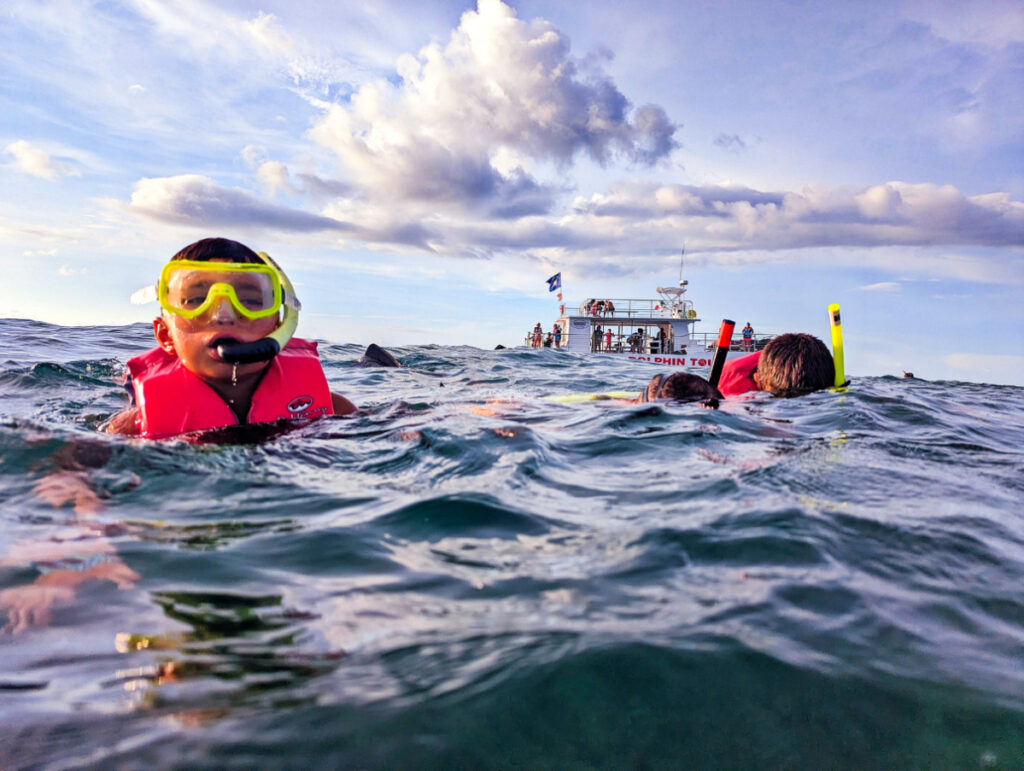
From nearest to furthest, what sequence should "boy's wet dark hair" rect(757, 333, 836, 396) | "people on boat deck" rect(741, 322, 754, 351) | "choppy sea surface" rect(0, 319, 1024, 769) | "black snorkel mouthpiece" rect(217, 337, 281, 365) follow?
1. "choppy sea surface" rect(0, 319, 1024, 769)
2. "black snorkel mouthpiece" rect(217, 337, 281, 365)
3. "boy's wet dark hair" rect(757, 333, 836, 396)
4. "people on boat deck" rect(741, 322, 754, 351)

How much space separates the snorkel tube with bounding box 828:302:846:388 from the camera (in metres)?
5.75

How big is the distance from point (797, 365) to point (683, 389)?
4.31 ft

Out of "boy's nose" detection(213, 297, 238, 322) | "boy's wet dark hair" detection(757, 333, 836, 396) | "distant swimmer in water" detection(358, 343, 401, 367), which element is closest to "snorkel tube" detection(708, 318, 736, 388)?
"boy's wet dark hair" detection(757, 333, 836, 396)

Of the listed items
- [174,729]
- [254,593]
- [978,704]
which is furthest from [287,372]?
[978,704]

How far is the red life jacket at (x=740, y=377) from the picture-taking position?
7.13 m

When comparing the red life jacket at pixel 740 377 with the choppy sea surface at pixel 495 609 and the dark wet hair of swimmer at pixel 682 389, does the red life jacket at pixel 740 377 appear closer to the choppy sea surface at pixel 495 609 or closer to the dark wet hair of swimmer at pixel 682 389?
the dark wet hair of swimmer at pixel 682 389

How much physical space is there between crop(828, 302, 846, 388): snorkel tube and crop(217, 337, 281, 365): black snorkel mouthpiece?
4.67 m

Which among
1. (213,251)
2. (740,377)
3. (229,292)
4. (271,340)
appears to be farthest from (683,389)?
(213,251)

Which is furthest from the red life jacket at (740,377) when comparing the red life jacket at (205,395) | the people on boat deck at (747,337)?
the people on boat deck at (747,337)

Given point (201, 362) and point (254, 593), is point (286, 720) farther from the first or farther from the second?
point (201, 362)

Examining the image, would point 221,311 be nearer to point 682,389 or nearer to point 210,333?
point 210,333

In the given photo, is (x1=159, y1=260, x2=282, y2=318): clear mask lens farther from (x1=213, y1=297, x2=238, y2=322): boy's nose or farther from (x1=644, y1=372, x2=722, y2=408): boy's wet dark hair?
(x1=644, y1=372, x2=722, y2=408): boy's wet dark hair

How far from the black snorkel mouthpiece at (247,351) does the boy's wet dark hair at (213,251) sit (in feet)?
2.14

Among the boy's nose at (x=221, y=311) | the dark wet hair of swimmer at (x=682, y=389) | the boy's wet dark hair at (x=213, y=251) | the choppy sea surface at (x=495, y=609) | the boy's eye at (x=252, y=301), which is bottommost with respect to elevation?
the choppy sea surface at (x=495, y=609)
